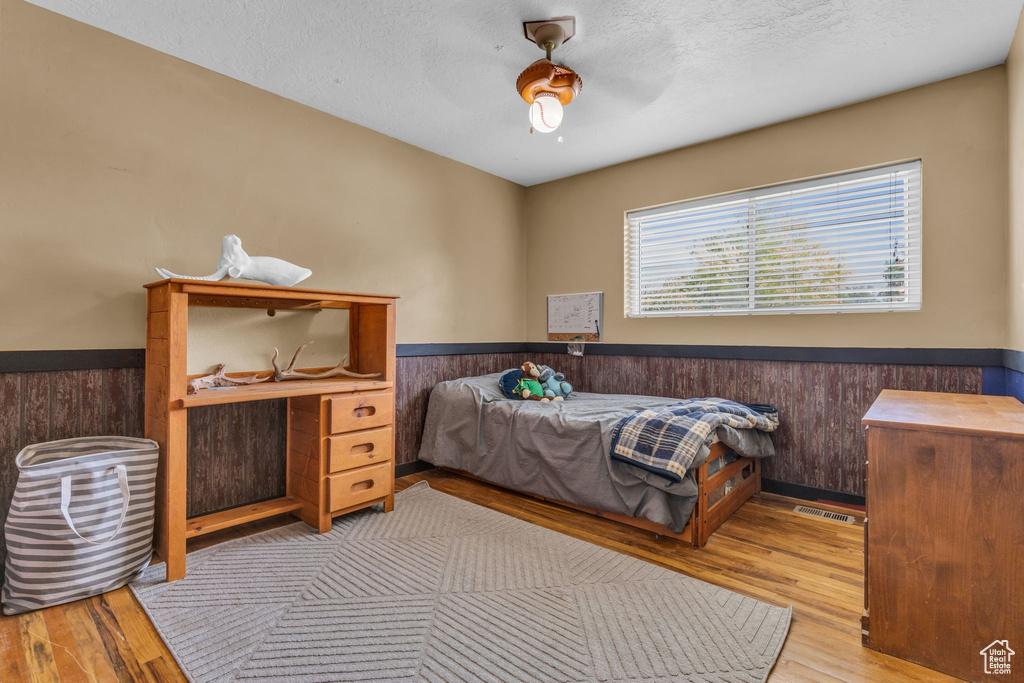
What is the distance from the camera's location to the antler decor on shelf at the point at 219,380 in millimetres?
2075

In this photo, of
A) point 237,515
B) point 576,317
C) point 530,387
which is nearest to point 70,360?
point 237,515

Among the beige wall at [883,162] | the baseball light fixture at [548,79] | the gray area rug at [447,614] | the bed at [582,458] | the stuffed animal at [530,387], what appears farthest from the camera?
the stuffed animal at [530,387]

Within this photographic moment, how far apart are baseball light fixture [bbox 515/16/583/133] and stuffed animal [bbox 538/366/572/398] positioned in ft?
5.54

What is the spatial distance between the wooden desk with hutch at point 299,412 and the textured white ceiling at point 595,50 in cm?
109

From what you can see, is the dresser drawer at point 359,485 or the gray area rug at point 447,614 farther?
the dresser drawer at point 359,485

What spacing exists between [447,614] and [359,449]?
1.01 metres

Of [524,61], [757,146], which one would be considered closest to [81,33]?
[524,61]

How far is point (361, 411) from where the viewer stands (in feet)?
7.81

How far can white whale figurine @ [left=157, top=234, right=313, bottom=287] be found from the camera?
204cm

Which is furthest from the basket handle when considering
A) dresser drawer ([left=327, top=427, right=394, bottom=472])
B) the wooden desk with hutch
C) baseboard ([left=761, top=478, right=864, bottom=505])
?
baseboard ([left=761, top=478, right=864, bottom=505])

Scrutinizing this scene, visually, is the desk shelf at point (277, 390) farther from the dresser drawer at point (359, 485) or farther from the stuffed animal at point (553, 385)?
the stuffed animal at point (553, 385)

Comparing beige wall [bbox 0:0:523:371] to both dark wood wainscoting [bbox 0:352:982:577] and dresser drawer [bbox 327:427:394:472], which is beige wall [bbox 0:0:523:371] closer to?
dark wood wainscoting [bbox 0:352:982:577]

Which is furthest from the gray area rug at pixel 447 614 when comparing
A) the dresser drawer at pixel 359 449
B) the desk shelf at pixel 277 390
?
the desk shelf at pixel 277 390

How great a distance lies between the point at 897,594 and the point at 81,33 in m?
3.58
